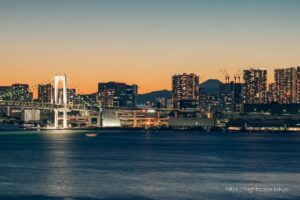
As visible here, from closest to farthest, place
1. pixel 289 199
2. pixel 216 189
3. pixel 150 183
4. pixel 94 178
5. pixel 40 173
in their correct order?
pixel 289 199, pixel 216 189, pixel 150 183, pixel 94 178, pixel 40 173

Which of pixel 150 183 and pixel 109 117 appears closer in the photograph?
pixel 150 183

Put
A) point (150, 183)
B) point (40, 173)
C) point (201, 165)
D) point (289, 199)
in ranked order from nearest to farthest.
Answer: point (289, 199), point (150, 183), point (40, 173), point (201, 165)

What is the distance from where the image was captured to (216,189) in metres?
40.8

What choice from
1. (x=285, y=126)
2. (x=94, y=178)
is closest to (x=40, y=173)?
(x=94, y=178)

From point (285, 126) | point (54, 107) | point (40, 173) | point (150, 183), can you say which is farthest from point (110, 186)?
point (285, 126)

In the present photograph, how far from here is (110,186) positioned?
42000 millimetres

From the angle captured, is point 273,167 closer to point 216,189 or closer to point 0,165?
point 216,189

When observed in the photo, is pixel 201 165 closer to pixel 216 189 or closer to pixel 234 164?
pixel 234 164

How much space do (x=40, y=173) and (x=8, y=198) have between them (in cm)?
1313

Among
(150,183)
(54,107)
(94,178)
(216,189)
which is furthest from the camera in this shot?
(54,107)

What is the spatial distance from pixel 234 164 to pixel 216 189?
62.6 ft

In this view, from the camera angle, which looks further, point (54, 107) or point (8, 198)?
point (54, 107)

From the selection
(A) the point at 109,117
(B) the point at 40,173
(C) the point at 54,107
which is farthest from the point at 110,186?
(A) the point at 109,117

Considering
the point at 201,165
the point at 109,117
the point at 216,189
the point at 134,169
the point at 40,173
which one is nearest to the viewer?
the point at 216,189
